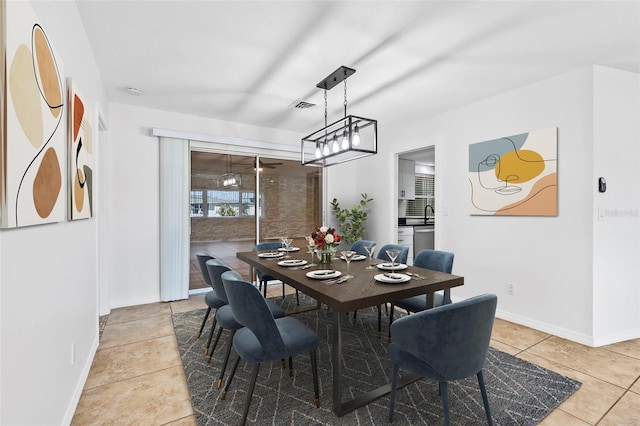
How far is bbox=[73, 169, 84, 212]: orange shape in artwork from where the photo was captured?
6.11 feet

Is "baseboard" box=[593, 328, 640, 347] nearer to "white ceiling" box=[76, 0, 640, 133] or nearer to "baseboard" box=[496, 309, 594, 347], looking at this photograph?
"baseboard" box=[496, 309, 594, 347]

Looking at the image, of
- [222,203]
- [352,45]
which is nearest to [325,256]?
[352,45]

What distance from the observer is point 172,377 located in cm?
222

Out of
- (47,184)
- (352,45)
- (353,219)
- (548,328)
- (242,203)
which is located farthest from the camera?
(353,219)

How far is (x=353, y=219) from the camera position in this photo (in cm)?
511

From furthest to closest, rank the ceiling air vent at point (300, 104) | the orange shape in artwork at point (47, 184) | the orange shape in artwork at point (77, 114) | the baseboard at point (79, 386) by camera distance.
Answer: the ceiling air vent at point (300, 104) < the orange shape in artwork at point (77, 114) < the baseboard at point (79, 386) < the orange shape in artwork at point (47, 184)

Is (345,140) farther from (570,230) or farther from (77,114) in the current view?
(570,230)

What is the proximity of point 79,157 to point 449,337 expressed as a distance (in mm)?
2437

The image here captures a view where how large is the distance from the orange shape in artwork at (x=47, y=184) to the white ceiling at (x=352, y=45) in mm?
1274

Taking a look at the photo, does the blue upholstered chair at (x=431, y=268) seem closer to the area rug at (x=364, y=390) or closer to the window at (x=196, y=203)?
the area rug at (x=364, y=390)

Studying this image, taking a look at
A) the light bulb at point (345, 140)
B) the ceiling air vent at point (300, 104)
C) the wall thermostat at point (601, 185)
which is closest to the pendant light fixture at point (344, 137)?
the light bulb at point (345, 140)

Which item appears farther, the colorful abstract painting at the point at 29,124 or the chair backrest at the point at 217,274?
the chair backrest at the point at 217,274

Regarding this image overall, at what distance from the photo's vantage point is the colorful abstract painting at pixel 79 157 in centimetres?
176

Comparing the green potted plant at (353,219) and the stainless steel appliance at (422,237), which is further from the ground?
the green potted plant at (353,219)
